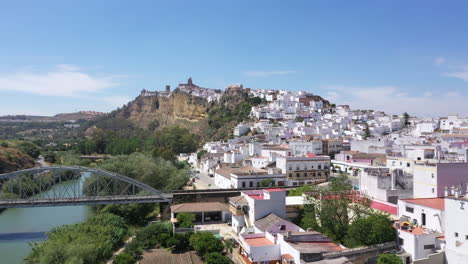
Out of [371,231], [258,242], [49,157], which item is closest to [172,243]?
[258,242]

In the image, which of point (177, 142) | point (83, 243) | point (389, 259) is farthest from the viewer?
point (177, 142)

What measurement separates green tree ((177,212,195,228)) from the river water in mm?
8501

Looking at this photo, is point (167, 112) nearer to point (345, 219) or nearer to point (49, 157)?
point (49, 157)

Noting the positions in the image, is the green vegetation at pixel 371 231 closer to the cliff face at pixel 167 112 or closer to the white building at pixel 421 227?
the white building at pixel 421 227

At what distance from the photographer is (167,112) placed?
9969 centimetres

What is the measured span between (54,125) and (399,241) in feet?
506

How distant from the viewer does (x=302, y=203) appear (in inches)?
874

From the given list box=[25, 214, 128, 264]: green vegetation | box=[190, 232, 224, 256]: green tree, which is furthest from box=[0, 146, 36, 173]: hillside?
box=[190, 232, 224, 256]: green tree

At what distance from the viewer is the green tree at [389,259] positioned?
1410 centimetres

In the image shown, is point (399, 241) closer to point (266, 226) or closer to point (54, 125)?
point (266, 226)

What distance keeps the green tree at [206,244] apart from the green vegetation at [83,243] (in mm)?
4512

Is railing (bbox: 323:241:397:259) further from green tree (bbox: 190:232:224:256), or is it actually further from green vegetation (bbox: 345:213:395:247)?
green tree (bbox: 190:232:224:256)

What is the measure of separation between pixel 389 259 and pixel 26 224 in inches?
975

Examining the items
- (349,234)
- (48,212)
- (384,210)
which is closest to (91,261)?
(349,234)
